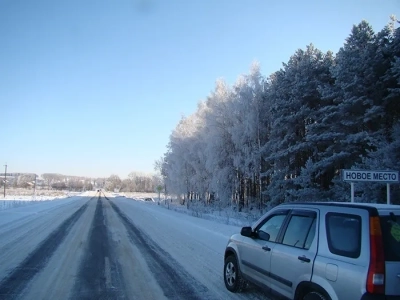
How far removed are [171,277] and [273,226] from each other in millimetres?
3042

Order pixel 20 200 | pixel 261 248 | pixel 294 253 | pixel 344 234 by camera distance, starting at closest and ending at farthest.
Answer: pixel 344 234, pixel 294 253, pixel 261 248, pixel 20 200

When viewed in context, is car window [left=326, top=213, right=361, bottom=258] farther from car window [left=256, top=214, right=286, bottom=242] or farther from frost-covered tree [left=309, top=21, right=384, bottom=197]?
frost-covered tree [left=309, top=21, right=384, bottom=197]

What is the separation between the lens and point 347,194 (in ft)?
70.5

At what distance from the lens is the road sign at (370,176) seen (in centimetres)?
905

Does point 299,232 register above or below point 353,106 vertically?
below

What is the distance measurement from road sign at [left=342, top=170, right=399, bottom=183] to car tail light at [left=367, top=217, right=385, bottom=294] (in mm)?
5857

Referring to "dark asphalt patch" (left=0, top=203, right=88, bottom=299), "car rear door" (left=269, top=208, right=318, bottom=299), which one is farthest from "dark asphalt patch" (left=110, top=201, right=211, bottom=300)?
"dark asphalt patch" (left=0, top=203, right=88, bottom=299)

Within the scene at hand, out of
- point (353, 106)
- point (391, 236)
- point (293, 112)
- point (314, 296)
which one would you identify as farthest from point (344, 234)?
point (293, 112)

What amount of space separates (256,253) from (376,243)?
7.86 ft

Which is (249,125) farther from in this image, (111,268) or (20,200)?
(20,200)

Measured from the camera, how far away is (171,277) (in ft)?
24.3

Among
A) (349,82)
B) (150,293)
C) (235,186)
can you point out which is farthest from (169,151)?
(150,293)

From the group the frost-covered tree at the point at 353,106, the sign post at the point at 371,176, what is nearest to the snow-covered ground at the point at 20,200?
the frost-covered tree at the point at 353,106

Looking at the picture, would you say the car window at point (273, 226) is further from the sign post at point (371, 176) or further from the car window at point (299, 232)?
the sign post at point (371, 176)
